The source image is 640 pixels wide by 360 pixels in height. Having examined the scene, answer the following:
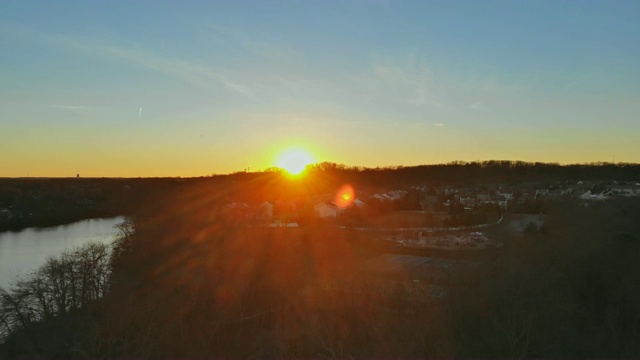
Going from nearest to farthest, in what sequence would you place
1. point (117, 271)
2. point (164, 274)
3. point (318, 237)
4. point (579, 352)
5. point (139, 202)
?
point (579, 352)
point (164, 274)
point (117, 271)
point (318, 237)
point (139, 202)

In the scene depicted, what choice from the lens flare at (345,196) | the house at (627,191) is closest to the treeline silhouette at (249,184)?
the lens flare at (345,196)

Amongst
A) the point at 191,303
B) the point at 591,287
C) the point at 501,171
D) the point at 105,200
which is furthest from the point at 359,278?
the point at 501,171

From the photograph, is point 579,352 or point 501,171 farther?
point 501,171

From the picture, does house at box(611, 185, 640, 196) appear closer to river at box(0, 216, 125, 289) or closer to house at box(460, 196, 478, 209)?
house at box(460, 196, 478, 209)

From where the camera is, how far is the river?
1368cm

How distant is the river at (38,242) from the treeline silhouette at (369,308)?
5.29 meters

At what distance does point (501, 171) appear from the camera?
42031 millimetres

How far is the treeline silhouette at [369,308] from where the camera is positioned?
19.6 ft

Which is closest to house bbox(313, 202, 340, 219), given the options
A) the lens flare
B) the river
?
the lens flare

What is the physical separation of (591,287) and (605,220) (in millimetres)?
2144

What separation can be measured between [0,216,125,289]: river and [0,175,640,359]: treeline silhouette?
5.29 metres

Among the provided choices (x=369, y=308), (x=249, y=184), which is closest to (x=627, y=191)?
(x=369, y=308)

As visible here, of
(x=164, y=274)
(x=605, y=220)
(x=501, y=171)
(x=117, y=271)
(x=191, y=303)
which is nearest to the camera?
(x=191, y=303)

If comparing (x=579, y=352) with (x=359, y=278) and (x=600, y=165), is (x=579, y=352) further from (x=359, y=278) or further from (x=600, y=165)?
(x=600, y=165)
